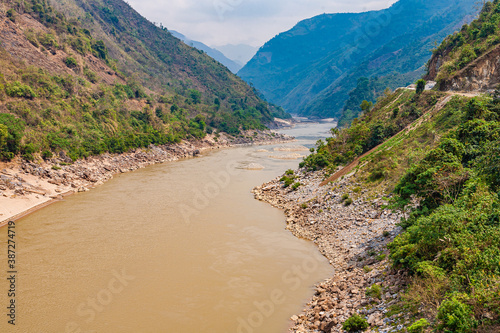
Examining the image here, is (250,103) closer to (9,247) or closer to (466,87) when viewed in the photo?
(466,87)

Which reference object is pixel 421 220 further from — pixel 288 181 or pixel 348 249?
pixel 288 181

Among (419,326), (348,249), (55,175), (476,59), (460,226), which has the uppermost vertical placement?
(476,59)

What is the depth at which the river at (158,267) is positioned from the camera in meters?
16.4

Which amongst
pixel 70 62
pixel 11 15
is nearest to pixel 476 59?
pixel 70 62

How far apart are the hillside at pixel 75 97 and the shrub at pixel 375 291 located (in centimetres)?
4187

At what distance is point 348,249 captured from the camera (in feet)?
70.9

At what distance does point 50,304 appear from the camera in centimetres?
1748

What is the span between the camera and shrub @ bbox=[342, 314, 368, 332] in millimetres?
12828

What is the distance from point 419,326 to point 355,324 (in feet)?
9.68

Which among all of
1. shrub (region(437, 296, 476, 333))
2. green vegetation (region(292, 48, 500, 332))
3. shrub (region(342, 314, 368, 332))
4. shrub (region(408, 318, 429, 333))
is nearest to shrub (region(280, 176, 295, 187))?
green vegetation (region(292, 48, 500, 332))

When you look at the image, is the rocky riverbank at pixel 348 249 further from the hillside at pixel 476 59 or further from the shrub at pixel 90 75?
the shrub at pixel 90 75

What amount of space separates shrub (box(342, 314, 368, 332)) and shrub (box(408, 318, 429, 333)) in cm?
253

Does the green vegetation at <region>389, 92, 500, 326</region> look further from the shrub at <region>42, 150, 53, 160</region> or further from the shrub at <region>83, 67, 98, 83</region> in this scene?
the shrub at <region>83, 67, 98, 83</region>

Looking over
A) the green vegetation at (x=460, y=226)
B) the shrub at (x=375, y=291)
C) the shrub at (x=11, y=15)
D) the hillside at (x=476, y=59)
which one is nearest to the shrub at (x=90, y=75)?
the shrub at (x=11, y=15)
